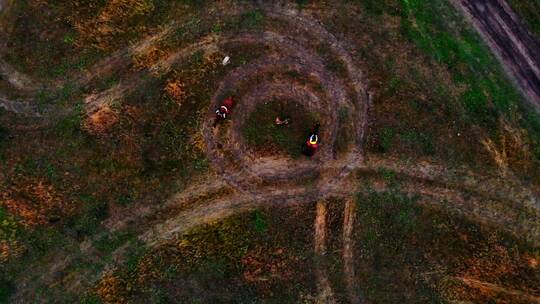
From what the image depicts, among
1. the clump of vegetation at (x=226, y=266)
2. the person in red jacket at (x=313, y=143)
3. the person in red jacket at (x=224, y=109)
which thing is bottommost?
the clump of vegetation at (x=226, y=266)

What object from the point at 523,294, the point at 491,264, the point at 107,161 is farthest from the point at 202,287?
the point at 523,294

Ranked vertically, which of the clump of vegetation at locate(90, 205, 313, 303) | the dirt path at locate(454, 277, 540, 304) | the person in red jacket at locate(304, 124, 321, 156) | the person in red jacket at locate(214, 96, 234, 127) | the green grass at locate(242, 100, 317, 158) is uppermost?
the person in red jacket at locate(214, 96, 234, 127)

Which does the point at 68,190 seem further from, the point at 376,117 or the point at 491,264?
the point at 491,264

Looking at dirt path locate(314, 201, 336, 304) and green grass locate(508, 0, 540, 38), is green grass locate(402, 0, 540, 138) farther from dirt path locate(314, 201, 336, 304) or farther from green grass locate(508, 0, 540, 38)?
dirt path locate(314, 201, 336, 304)

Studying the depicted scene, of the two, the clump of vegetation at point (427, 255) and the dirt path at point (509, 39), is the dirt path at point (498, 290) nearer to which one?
the clump of vegetation at point (427, 255)

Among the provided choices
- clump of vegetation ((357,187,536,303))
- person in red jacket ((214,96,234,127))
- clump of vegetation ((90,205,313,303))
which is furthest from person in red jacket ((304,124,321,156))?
person in red jacket ((214,96,234,127))

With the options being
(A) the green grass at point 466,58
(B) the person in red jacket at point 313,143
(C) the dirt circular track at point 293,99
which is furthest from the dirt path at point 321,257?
(A) the green grass at point 466,58

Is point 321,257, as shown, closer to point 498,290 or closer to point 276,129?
point 276,129
